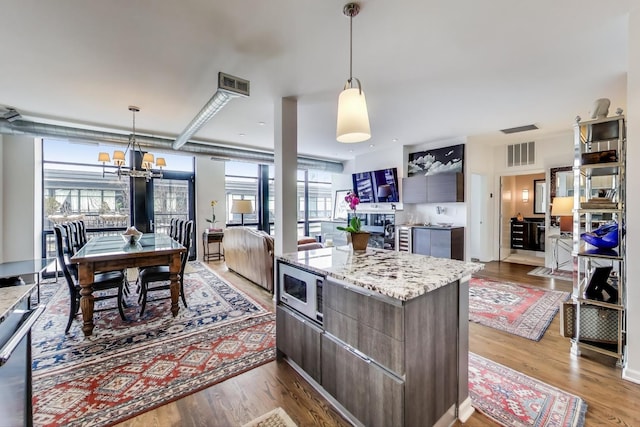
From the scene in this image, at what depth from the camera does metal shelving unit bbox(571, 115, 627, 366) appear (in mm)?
2250

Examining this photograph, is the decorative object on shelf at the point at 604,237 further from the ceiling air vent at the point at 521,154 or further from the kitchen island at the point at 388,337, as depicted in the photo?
the ceiling air vent at the point at 521,154

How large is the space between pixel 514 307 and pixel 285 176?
333 cm

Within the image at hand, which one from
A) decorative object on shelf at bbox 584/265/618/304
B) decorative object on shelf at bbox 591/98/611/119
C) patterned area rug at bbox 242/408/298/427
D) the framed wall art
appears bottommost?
patterned area rug at bbox 242/408/298/427

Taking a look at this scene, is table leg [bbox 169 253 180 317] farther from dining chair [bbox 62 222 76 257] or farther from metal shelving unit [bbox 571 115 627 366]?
metal shelving unit [bbox 571 115 627 366]

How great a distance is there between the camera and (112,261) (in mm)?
2936

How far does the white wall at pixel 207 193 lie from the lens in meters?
6.76

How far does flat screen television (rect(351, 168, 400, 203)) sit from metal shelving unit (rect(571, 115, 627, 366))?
4.08 meters

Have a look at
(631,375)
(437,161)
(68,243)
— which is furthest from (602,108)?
(68,243)

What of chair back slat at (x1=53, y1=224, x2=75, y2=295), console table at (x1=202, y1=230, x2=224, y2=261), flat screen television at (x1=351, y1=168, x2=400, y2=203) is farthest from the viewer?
flat screen television at (x1=351, y1=168, x2=400, y2=203)

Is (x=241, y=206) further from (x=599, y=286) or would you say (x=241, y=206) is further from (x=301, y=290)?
(x=599, y=286)

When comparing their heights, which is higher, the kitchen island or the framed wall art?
the framed wall art

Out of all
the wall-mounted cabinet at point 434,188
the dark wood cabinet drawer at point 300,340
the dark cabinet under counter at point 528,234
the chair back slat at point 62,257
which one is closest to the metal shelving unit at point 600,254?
the dark wood cabinet drawer at point 300,340

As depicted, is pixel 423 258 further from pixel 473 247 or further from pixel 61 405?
pixel 473 247

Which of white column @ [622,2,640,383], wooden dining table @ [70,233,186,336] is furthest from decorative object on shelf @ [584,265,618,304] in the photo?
wooden dining table @ [70,233,186,336]
